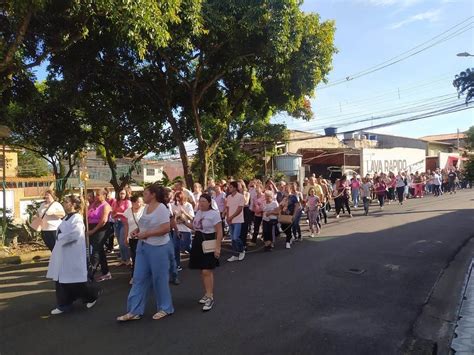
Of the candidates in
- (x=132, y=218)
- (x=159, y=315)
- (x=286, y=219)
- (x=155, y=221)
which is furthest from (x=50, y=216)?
(x=286, y=219)

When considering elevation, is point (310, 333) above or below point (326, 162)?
below

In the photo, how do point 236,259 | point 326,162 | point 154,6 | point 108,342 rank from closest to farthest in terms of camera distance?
point 108,342
point 154,6
point 236,259
point 326,162

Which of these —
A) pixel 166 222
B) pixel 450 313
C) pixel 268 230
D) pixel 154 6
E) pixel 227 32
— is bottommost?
pixel 450 313

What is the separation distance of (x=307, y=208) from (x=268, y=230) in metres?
2.41

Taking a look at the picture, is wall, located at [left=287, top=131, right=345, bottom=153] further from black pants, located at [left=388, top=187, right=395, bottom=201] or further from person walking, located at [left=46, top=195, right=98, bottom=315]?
person walking, located at [left=46, top=195, right=98, bottom=315]

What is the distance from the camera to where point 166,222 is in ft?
19.8

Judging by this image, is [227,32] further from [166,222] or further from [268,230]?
[166,222]

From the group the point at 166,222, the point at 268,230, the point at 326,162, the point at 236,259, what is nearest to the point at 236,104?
the point at 268,230

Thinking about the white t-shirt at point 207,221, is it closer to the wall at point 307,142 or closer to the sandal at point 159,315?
the sandal at point 159,315

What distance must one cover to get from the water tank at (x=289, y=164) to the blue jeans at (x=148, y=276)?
2422cm

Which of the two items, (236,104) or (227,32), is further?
(236,104)

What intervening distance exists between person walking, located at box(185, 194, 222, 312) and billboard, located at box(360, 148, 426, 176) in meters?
28.6

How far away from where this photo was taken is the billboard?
34.5 meters

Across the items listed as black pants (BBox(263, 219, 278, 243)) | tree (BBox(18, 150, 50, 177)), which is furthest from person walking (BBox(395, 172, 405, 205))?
tree (BBox(18, 150, 50, 177))
